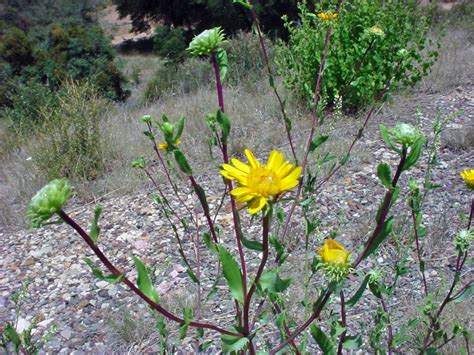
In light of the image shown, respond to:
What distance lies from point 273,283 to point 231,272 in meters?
0.08

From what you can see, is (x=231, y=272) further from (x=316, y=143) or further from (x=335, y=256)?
(x=316, y=143)

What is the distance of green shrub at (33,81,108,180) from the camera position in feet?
14.7

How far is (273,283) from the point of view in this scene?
866 millimetres

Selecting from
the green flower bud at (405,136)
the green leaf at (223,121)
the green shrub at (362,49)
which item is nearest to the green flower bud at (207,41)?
the green leaf at (223,121)

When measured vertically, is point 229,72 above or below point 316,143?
below

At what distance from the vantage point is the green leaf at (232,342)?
88 centimetres

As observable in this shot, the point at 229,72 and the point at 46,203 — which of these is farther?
the point at 229,72

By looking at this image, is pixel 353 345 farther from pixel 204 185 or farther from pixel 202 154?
pixel 202 154

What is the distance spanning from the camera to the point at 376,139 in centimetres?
402

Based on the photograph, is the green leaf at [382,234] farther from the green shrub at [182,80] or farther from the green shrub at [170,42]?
the green shrub at [170,42]

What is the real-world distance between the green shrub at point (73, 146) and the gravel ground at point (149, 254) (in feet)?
2.06

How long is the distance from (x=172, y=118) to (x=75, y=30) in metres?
8.17

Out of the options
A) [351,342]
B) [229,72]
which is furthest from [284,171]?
[229,72]

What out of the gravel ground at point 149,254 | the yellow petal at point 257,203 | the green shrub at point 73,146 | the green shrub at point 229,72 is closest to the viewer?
the yellow petal at point 257,203
